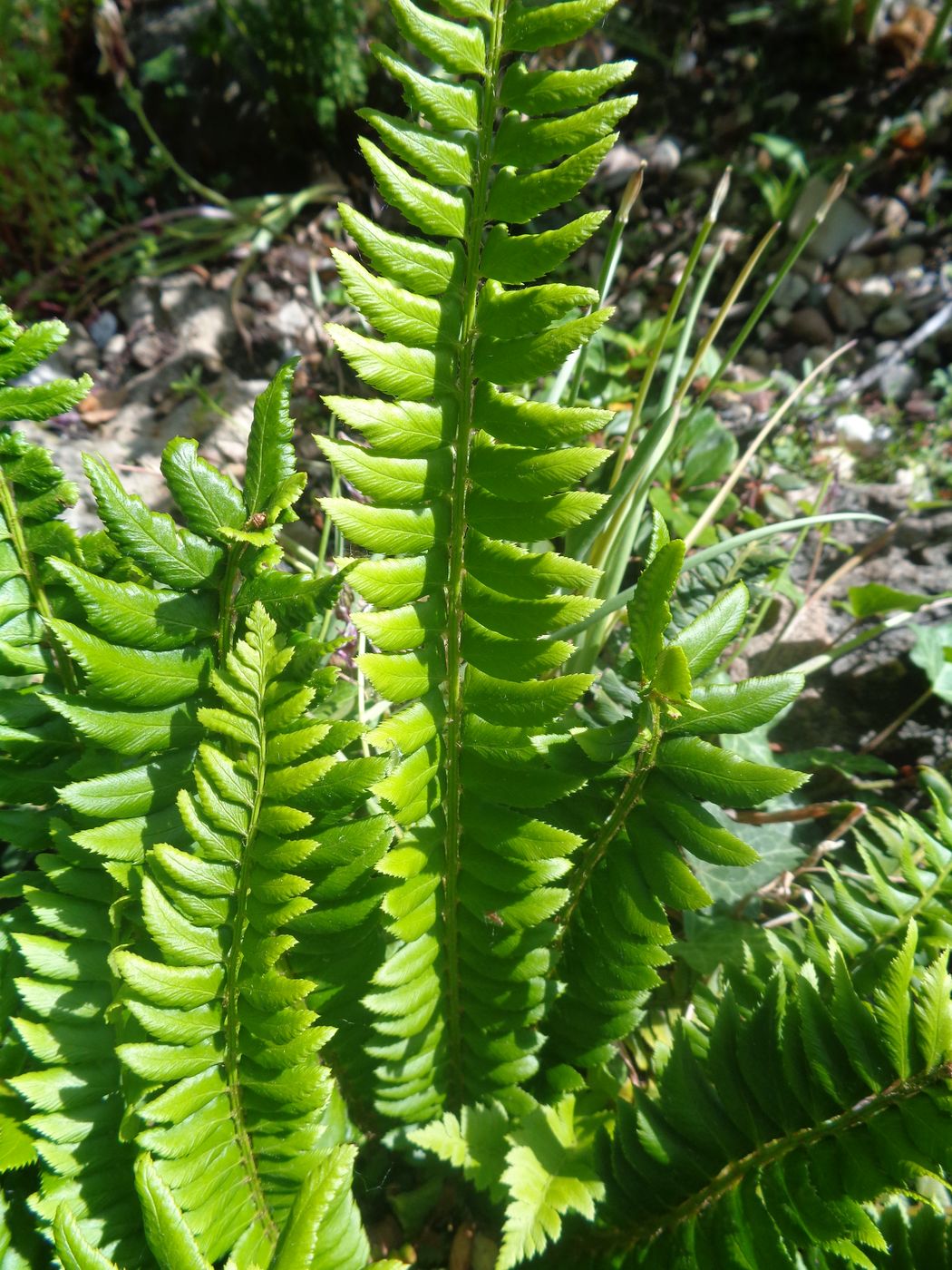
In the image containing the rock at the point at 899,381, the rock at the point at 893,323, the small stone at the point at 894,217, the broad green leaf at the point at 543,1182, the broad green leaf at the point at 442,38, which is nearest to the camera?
the broad green leaf at the point at 442,38

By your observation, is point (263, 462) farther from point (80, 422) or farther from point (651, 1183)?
point (80, 422)

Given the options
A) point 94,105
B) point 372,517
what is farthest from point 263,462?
point 94,105

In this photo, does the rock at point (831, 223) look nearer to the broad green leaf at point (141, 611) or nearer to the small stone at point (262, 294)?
the small stone at point (262, 294)

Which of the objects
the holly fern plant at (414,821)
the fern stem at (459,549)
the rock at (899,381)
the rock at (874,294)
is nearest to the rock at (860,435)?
the rock at (899,381)

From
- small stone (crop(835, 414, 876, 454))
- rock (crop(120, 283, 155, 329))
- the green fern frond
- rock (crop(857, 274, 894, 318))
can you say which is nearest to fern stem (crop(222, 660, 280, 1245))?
the green fern frond

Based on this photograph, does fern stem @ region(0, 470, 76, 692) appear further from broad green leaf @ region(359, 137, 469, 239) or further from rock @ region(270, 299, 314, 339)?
rock @ region(270, 299, 314, 339)

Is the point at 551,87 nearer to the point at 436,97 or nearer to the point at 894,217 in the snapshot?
the point at 436,97
